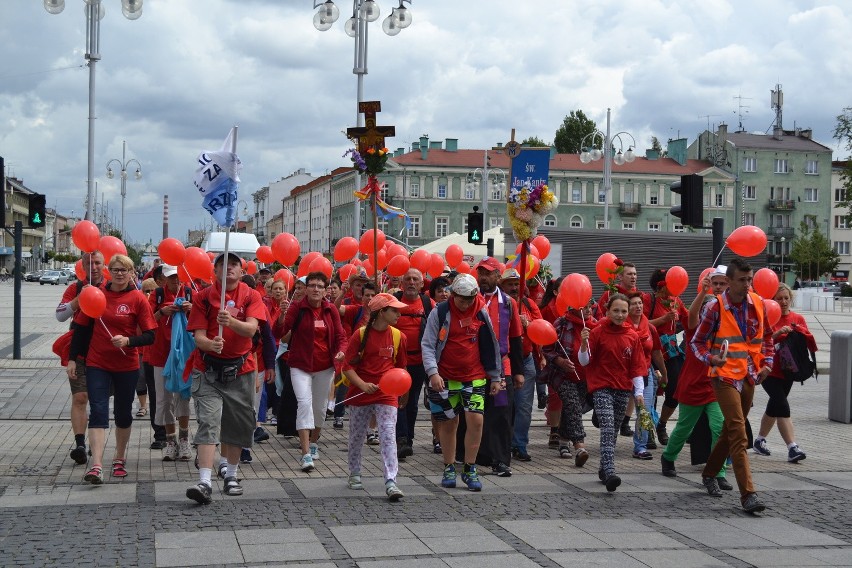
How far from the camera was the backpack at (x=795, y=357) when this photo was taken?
10.5 meters

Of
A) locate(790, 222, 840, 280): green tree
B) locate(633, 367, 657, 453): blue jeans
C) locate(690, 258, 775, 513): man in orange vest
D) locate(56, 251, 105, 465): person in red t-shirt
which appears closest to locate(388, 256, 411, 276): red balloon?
locate(633, 367, 657, 453): blue jeans

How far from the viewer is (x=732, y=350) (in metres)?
8.28

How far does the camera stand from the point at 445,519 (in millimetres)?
7457

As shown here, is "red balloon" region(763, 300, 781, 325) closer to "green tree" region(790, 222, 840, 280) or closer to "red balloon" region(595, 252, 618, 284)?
"red balloon" region(595, 252, 618, 284)

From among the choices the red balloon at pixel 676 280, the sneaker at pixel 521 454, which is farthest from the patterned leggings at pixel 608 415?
the red balloon at pixel 676 280

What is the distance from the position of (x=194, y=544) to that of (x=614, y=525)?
2.85 metres

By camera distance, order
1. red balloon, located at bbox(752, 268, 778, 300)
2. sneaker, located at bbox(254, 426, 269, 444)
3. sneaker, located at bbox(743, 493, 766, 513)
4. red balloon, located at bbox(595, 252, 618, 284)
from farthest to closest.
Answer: sneaker, located at bbox(254, 426, 269, 444) → red balloon, located at bbox(595, 252, 618, 284) → red balloon, located at bbox(752, 268, 778, 300) → sneaker, located at bbox(743, 493, 766, 513)

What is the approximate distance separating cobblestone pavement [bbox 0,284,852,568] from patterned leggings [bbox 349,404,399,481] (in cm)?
24

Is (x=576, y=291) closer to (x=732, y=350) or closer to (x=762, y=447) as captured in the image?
(x=732, y=350)

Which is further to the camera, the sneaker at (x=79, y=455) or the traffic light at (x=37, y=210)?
the traffic light at (x=37, y=210)

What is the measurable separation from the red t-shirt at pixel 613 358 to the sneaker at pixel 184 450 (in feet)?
12.1

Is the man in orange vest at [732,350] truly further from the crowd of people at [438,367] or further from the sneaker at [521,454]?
the sneaker at [521,454]

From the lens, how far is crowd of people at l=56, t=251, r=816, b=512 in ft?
27.0

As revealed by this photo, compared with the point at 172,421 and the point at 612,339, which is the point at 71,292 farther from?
the point at 612,339
